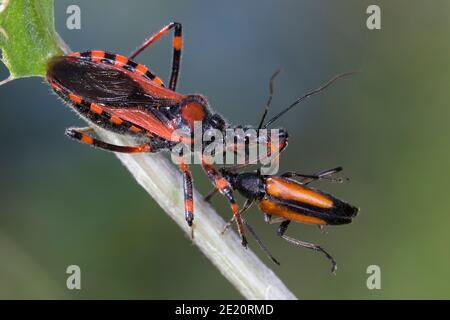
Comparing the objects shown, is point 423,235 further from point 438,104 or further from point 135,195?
point 135,195

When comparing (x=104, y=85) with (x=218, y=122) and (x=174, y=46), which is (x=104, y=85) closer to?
(x=174, y=46)

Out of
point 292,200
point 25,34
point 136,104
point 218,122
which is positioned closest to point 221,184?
point 218,122

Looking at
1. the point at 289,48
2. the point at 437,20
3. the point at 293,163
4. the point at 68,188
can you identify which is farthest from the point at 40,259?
the point at 437,20

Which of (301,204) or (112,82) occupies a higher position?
(112,82)

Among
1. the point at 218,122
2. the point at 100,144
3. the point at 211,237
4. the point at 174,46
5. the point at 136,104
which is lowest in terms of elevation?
the point at 211,237

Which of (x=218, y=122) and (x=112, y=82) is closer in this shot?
(x=112, y=82)

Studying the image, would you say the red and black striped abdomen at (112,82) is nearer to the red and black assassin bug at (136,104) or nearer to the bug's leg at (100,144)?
the red and black assassin bug at (136,104)

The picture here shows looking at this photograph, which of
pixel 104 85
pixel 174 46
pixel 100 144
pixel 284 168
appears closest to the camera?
pixel 100 144
